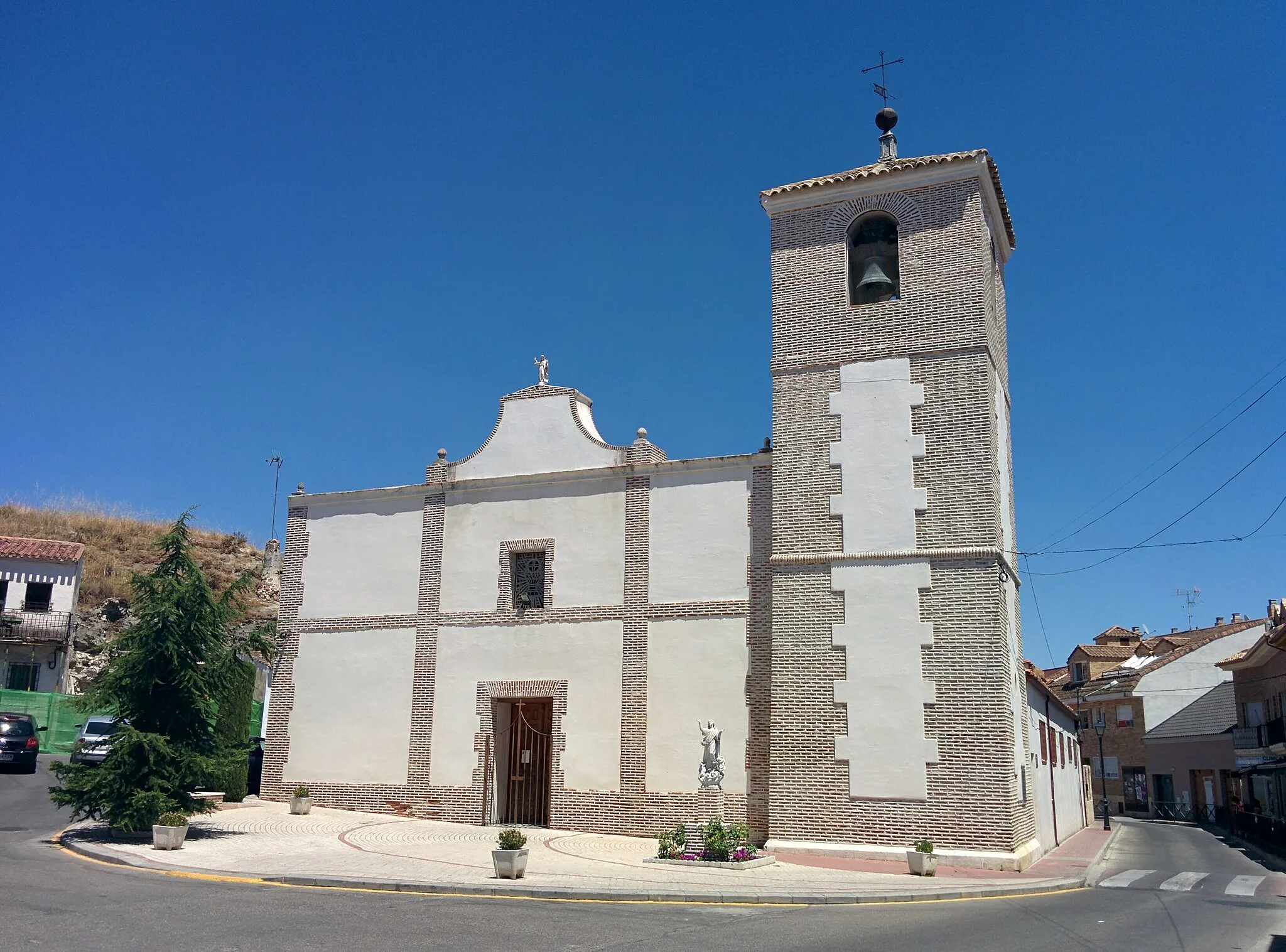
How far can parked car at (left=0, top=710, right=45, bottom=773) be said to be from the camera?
25734 millimetres

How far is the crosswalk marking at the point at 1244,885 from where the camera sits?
16.5 meters

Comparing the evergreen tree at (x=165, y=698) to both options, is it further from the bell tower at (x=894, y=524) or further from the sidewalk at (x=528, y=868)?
the bell tower at (x=894, y=524)

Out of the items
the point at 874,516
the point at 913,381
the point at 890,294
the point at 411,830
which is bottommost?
the point at 411,830

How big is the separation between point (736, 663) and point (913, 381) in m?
5.97

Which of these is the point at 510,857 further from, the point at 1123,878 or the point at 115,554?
the point at 115,554

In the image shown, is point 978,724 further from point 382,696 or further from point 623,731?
point 382,696

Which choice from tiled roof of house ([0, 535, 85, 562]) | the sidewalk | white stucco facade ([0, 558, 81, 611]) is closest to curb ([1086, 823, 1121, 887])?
the sidewalk

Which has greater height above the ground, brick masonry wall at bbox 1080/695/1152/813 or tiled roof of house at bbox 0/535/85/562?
tiled roof of house at bbox 0/535/85/562

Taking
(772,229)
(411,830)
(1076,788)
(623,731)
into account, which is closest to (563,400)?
(772,229)

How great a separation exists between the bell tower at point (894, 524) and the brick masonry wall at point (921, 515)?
3 centimetres

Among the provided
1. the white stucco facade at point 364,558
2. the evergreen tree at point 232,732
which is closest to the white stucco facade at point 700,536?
the white stucco facade at point 364,558

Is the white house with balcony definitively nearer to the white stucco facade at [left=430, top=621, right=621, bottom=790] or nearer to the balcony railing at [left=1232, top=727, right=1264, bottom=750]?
the white stucco facade at [left=430, top=621, right=621, bottom=790]

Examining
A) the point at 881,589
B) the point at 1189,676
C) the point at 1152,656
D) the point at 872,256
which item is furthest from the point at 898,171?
the point at 1152,656

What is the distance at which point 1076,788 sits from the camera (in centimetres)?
3278
